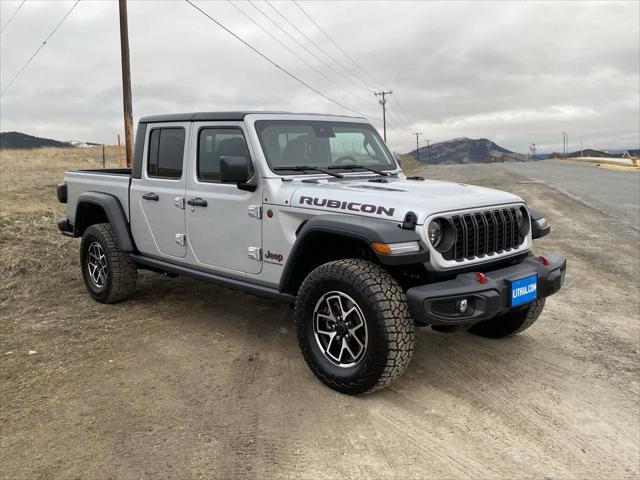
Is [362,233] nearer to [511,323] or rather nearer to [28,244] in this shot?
[511,323]

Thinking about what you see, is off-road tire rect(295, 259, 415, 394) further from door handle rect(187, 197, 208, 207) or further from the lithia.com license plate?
door handle rect(187, 197, 208, 207)

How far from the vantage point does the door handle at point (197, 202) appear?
4.66m

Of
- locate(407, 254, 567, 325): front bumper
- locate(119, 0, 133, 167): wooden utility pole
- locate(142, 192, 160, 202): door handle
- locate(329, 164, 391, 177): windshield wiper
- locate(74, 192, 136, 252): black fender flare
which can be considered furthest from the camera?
locate(119, 0, 133, 167): wooden utility pole

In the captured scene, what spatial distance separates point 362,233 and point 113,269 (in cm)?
325

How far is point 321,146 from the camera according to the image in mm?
4734

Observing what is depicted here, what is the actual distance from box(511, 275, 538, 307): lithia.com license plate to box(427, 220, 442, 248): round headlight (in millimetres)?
565

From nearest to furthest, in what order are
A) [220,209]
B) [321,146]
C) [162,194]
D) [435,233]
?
[435,233], [220,209], [321,146], [162,194]

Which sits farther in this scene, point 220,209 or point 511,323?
point 511,323

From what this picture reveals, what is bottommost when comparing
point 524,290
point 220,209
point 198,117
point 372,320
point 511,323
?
point 511,323

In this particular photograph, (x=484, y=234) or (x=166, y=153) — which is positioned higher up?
(x=166, y=153)

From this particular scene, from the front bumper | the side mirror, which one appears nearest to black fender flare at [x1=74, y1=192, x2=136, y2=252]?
the side mirror

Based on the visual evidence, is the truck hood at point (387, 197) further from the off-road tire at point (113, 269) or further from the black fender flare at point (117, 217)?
the off-road tire at point (113, 269)

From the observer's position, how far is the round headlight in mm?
3516

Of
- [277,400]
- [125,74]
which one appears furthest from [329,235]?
[125,74]
